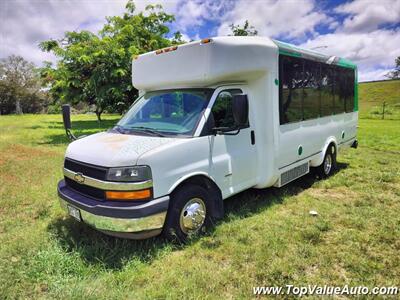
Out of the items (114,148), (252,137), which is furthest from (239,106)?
(114,148)

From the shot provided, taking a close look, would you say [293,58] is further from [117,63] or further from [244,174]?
[117,63]

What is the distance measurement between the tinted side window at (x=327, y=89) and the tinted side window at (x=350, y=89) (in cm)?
112

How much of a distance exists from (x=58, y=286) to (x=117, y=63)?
42.0ft

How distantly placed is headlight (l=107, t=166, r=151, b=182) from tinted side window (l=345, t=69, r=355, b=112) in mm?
6431

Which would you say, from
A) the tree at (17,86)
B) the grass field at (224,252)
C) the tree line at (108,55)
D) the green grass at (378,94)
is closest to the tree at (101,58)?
the tree line at (108,55)

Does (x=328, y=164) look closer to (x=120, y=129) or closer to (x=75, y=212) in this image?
(x=120, y=129)

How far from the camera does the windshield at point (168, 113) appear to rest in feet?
13.2

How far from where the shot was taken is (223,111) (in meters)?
4.32

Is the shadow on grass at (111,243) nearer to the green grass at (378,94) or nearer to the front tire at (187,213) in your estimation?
the front tire at (187,213)

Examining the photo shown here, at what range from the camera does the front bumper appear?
3268 millimetres

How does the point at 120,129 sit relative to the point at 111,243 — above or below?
above

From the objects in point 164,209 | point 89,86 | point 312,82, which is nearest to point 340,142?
point 312,82

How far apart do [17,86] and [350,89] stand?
5899cm

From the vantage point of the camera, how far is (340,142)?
750 cm
